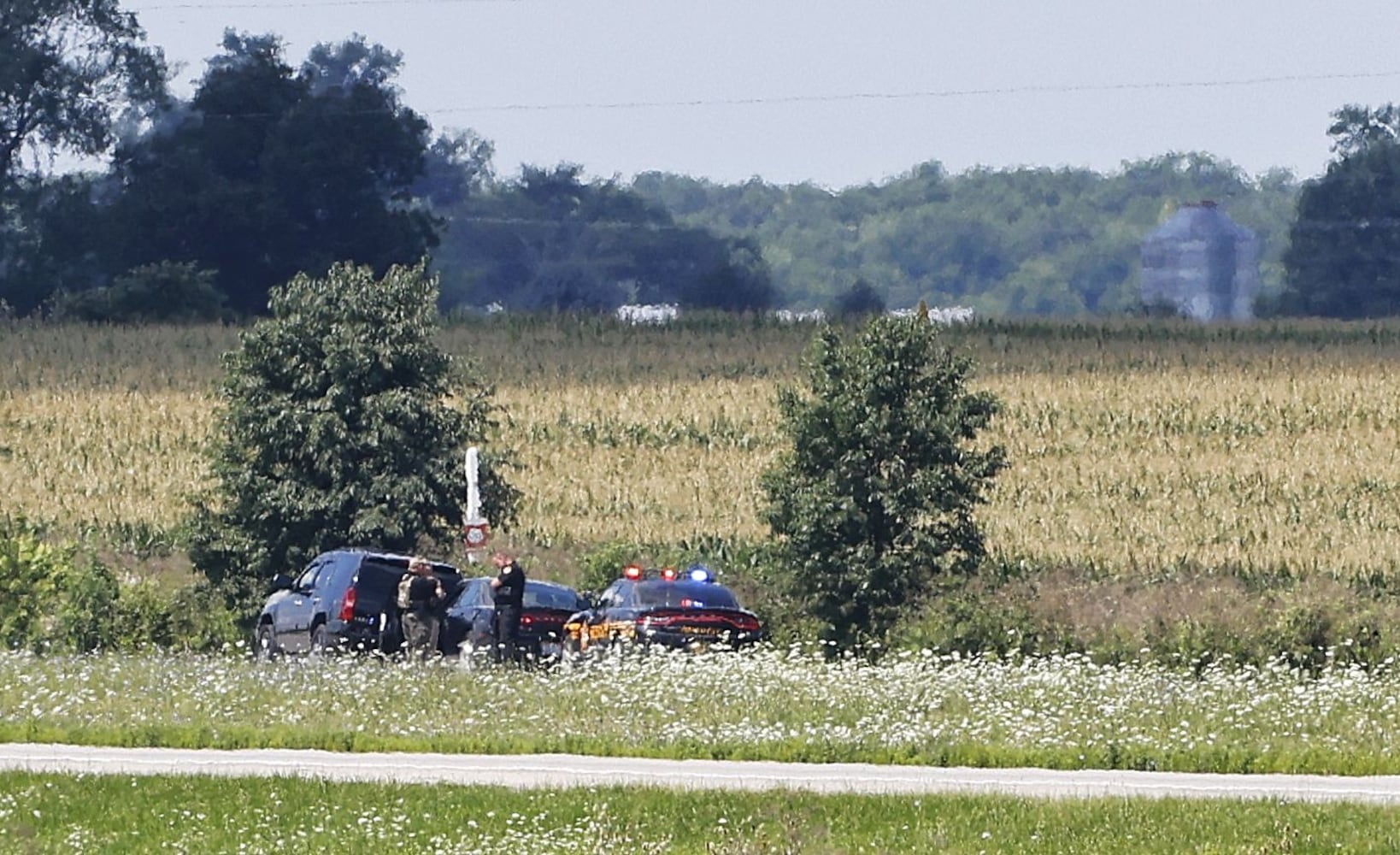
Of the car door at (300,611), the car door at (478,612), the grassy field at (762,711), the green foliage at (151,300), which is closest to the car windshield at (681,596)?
the car door at (478,612)

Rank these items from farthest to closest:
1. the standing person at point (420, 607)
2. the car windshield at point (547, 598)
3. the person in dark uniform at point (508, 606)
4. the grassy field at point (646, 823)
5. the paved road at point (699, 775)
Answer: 1. the car windshield at point (547, 598)
2. the standing person at point (420, 607)
3. the person in dark uniform at point (508, 606)
4. the paved road at point (699, 775)
5. the grassy field at point (646, 823)

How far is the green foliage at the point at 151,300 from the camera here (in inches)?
3396

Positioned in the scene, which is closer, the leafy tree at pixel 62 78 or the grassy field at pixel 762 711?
the grassy field at pixel 762 711

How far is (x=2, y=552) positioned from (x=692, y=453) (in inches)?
818

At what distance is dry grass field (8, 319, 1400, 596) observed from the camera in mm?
46844

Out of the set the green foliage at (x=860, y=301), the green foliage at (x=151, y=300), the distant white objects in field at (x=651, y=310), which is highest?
the green foliage at (x=151, y=300)

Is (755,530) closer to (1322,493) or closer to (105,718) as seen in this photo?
(1322,493)

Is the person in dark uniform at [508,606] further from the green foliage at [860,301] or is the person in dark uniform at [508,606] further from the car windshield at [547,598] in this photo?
the green foliage at [860,301]

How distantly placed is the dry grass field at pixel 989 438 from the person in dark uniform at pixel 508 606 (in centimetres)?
1357

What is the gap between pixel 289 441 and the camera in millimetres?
38125

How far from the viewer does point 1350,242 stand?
389 ft

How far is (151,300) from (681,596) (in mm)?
58325

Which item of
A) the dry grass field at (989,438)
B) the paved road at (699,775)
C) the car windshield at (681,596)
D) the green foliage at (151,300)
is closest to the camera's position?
the paved road at (699,775)

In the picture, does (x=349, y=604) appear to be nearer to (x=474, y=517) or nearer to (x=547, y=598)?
(x=547, y=598)
